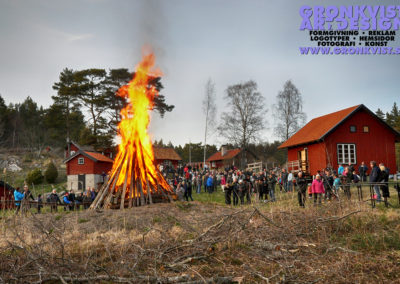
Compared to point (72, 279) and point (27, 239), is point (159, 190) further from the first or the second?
point (72, 279)

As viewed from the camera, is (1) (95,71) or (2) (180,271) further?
(1) (95,71)

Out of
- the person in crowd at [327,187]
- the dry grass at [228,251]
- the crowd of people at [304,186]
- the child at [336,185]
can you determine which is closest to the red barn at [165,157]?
the crowd of people at [304,186]

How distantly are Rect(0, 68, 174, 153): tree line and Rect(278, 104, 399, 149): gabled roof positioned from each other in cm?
1328

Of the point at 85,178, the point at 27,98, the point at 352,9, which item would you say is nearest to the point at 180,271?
the point at 352,9

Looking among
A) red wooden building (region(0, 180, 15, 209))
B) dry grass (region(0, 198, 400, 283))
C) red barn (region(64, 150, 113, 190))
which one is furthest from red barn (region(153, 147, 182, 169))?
dry grass (region(0, 198, 400, 283))

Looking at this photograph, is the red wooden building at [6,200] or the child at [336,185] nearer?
the child at [336,185]

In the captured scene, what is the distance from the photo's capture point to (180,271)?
548 centimetres

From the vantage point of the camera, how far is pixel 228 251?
647 centimetres

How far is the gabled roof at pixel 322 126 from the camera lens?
2648 cm

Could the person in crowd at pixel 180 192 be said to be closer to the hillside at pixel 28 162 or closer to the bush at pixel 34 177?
the hillside at pixel 28 162

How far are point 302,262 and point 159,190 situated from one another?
8.17m

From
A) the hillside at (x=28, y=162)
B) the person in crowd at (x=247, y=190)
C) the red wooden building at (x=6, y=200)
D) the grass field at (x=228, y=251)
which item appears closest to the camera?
the grass field at (x=228, y=251)

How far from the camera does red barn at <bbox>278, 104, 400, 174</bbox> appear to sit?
26766 mm

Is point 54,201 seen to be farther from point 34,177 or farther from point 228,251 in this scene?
point 34,177
